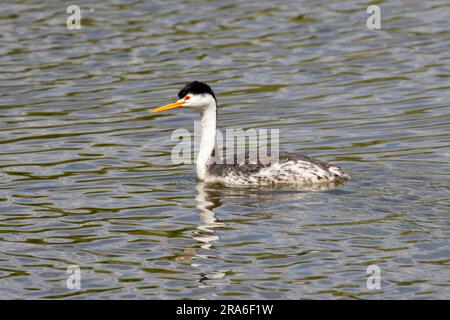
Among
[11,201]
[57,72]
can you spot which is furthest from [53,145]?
[57,72]

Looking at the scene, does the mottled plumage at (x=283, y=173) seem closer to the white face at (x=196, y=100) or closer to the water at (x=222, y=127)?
the water at (x=222, y=127)

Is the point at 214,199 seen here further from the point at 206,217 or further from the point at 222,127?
the point at 222,127

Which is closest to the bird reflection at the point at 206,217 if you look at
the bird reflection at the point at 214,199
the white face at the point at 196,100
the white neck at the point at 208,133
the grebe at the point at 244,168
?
the bird reflection at the point at 214,199

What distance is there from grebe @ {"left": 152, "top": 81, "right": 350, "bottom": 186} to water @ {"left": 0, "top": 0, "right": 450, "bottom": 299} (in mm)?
271

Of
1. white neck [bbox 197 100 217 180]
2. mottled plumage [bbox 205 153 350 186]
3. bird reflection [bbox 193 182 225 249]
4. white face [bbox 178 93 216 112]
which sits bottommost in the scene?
bird reflection [bbox 193 182 225 249]

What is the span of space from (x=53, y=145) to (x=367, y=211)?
230 inches

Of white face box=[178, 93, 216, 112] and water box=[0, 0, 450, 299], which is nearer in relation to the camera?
water box=[0, 0, 450, 299]

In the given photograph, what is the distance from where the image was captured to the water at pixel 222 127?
11.0 meters

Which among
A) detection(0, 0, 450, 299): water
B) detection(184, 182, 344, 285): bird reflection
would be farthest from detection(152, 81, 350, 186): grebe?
detection(0, 0, 450, 299): water

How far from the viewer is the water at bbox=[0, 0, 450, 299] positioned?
11.0 meters

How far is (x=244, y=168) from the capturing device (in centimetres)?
1456

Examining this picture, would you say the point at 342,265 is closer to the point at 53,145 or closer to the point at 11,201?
the point at 11,201

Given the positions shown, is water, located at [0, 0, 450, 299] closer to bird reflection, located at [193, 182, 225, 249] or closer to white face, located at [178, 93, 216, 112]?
bird reflection, located at [193, 182, 225, 249]

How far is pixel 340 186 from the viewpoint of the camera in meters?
13.9
